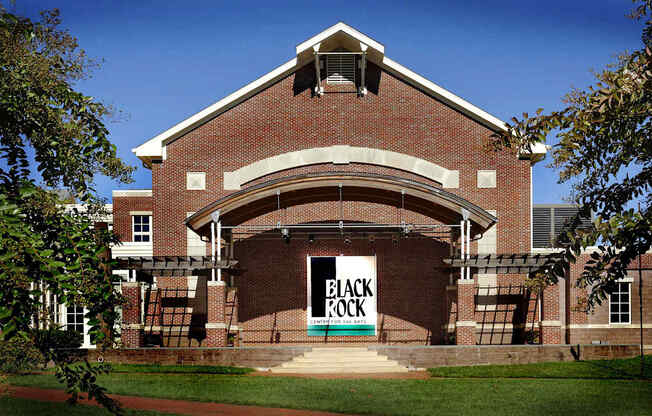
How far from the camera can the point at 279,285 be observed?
30.0 m

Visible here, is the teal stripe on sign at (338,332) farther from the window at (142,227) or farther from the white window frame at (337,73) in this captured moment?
the window at (142,227)

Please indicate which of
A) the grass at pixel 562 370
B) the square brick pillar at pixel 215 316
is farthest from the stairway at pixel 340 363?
the square brick pillar at pixel 215 316

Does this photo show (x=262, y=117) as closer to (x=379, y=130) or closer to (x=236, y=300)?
(x=379, y=130)

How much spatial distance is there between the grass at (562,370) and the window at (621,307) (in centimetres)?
806

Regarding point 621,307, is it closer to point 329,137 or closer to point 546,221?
point 329,137

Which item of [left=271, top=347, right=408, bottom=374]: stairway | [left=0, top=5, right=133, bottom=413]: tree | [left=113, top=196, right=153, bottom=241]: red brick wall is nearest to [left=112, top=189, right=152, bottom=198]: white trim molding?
[left=113, top=196, right=153, bottom=241]: red brick wall

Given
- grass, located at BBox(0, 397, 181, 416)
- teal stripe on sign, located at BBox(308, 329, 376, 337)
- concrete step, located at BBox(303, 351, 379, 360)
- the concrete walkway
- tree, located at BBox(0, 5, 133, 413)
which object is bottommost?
concrete step, located at BBox(303, 351, 379, 360)

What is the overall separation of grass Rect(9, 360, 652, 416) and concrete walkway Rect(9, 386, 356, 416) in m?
0.50

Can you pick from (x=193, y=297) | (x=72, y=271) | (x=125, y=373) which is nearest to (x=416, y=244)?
(x=193, y=297)

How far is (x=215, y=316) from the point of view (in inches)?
1033

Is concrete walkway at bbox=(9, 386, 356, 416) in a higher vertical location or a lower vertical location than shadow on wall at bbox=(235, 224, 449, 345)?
lower

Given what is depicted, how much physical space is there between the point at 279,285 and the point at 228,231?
10.2 ft

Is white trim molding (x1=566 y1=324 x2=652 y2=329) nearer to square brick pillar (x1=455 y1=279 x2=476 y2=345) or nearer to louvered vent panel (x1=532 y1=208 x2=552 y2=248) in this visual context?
square brick pillar (x1=455 y1=279 x2=476 y2=345)

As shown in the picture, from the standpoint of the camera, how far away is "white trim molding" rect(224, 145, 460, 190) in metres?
30.0
